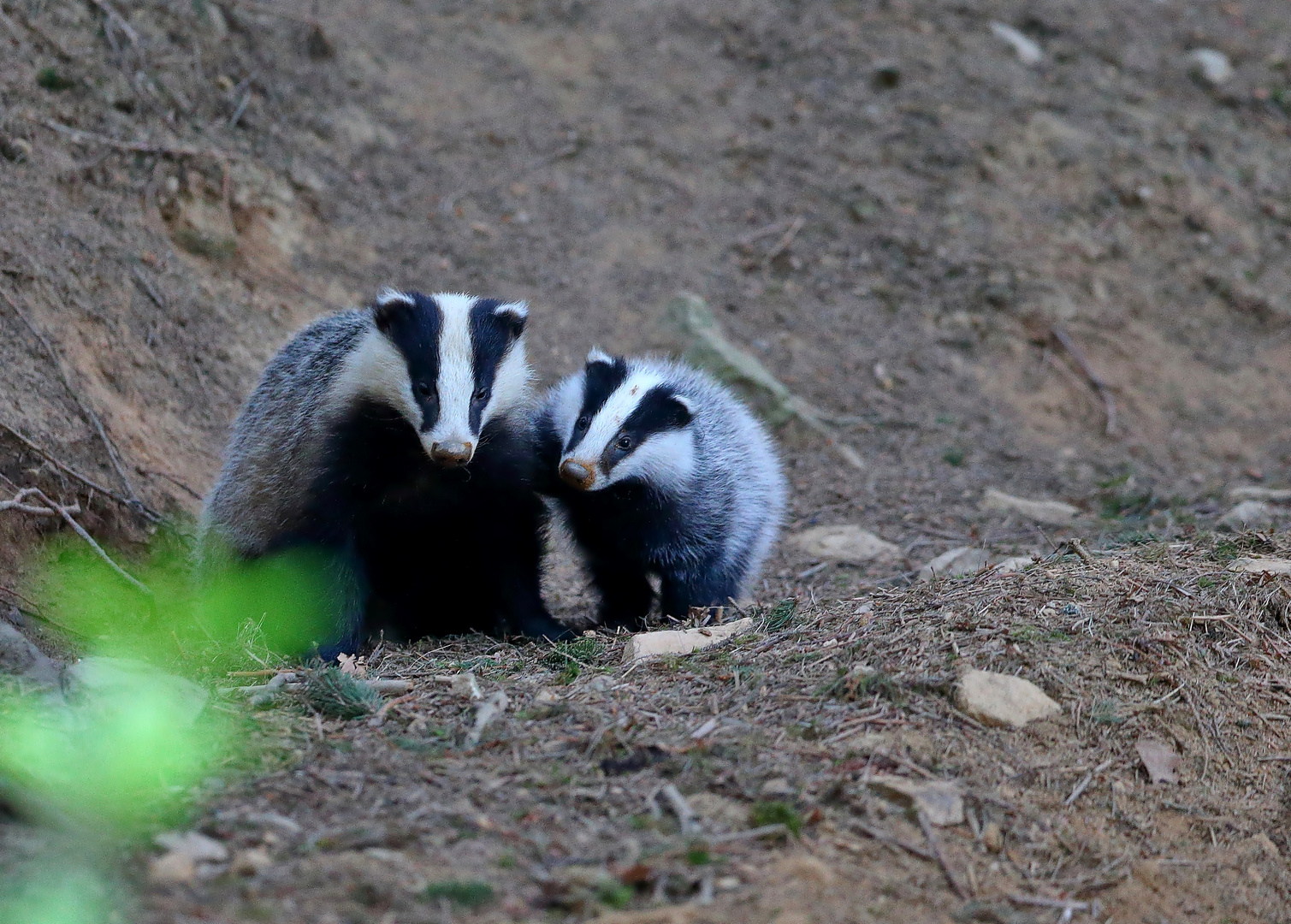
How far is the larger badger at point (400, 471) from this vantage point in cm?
429

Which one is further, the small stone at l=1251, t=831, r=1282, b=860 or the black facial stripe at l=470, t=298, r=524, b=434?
the black facial stripe at l=470, t=298, r=524, b=434

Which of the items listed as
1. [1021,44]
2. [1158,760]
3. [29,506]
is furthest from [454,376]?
[1021,44]

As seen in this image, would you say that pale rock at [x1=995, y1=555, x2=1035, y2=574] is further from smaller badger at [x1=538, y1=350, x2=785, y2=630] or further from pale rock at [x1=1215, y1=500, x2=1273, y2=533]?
pale rock at [x1=1215, y1=500, x2=1273, y2=533]

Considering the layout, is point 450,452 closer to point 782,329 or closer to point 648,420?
point 648,420

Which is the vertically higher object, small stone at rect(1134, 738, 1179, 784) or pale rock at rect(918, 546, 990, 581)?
small stone at rect(1134, 738, 1179, 784)

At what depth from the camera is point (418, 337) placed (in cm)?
426

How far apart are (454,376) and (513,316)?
20.9 inches

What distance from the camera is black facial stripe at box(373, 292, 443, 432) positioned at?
415 centimetres

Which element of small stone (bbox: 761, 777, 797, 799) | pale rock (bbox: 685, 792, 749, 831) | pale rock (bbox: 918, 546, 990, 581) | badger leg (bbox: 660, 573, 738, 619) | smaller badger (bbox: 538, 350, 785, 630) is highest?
pale rock (bbox: 685, 792, 749, 831)

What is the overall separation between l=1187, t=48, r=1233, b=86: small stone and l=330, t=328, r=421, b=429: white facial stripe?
829 centimetres

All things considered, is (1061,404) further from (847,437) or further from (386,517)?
(386,517)

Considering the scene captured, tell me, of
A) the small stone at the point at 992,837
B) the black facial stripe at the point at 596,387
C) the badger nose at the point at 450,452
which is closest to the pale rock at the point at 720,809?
the small stone at the point at 992,837

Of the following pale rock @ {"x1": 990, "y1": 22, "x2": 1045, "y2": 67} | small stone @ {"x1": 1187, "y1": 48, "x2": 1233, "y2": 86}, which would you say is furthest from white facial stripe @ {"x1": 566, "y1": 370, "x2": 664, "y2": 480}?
small stone @ {"x1": 1187, "y1": 48, "x2": 1233, "y2": 86}

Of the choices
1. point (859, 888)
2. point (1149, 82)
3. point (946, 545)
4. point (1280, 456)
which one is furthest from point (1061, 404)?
point (859, 888)
